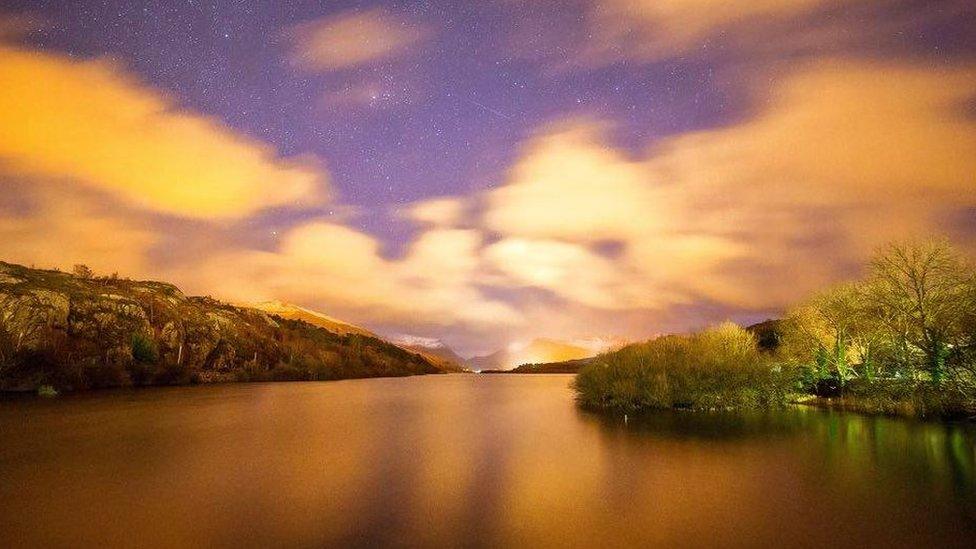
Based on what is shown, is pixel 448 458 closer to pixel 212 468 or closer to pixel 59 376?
pixel 212 468

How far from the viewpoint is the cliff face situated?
156 ft

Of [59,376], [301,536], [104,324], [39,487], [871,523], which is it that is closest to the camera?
[301,536]

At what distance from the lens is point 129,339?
59062 millimetres

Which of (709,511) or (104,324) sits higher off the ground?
(104,324)

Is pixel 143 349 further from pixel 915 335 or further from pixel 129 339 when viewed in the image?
pixel 915 335

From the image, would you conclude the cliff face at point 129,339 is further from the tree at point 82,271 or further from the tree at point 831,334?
the tree at point 831,334

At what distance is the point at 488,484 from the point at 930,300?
3058 cm

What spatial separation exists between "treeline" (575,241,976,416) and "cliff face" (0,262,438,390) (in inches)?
1805

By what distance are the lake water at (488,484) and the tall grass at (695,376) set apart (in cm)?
568

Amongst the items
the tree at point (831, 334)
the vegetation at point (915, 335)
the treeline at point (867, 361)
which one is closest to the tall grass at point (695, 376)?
the treeline at point (867, 361)

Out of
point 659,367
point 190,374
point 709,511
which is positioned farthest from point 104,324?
point 709,511

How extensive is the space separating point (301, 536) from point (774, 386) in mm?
33352

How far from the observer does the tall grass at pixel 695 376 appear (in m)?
32.7

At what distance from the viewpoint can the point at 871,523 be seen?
10422 millimetres
